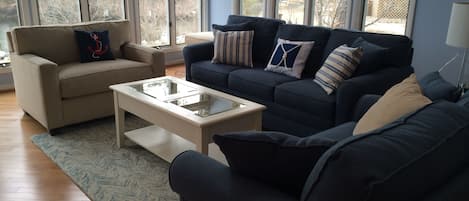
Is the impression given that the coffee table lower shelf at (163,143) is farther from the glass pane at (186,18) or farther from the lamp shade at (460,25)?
the glass pane at (186,18)

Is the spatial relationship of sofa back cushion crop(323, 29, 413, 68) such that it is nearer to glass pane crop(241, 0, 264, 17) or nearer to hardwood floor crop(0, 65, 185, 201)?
hardwood floor crop(0, 65, 185, 201)

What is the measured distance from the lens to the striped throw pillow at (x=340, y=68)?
316cm

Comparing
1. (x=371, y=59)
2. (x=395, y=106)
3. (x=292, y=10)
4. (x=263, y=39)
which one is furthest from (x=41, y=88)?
(x=292, y=10)

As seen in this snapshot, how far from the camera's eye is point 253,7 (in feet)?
19.8

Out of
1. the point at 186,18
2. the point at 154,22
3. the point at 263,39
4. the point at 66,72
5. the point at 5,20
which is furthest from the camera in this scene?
the point at 186,18

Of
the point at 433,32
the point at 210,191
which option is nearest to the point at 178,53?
the point at 433,32

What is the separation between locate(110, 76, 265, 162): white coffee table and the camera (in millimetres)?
2480

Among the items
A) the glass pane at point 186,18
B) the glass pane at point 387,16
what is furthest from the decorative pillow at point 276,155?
the glass pane at point 186,18

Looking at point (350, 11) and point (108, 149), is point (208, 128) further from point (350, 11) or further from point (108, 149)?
point (350, 11)

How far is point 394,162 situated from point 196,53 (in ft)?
10.9

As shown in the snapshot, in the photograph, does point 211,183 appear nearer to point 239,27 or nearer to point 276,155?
point 276,155

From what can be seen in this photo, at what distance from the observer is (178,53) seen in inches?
245

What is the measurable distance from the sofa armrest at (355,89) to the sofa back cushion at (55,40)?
2.42m

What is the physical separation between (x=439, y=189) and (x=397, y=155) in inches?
8.1
